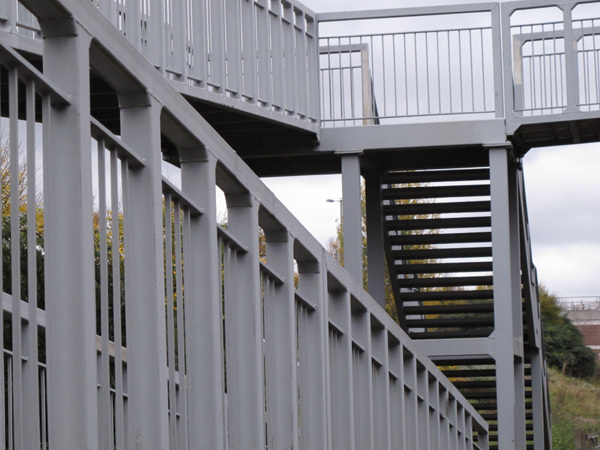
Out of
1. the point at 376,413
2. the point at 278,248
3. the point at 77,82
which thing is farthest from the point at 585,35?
the point at 77,82

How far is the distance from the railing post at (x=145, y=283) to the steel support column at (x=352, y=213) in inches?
318

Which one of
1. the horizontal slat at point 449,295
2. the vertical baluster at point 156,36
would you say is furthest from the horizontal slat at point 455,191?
the vertical baluster at point 156,36

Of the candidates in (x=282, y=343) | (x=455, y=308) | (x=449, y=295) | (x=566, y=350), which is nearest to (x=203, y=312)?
(x=282, y=343)

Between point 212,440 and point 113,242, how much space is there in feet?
2.98

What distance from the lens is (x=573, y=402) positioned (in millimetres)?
39750

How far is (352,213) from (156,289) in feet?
27.6

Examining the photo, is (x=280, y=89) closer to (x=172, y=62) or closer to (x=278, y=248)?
(x=172, y=62)

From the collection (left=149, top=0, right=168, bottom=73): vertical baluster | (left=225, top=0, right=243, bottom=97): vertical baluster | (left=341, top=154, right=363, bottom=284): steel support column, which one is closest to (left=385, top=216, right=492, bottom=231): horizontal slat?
(left=341, top=154, right=363, bottom=284): steel support column

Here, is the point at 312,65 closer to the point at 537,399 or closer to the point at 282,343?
the point at 537,399

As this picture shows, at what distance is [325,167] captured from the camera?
13156mm

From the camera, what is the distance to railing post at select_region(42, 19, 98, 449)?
112 inches

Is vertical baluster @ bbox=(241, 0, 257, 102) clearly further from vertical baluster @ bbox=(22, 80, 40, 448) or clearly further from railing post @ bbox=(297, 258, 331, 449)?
vertical baluster @ bbox=(22, 80, 40, 448)

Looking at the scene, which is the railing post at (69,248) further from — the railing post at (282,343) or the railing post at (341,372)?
the railing post at (341,372)

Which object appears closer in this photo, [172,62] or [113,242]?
[113,242]
